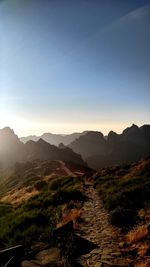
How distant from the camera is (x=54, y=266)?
27.6 feet

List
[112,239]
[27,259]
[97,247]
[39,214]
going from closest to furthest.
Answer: [27,259], [97,247], [112,239], [39,214]

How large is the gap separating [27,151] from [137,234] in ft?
397

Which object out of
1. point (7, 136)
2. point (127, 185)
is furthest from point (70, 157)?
point (127, 185)

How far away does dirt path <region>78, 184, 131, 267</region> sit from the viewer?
29.9ft

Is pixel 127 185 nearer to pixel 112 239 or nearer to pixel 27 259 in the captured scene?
pixel 112 239

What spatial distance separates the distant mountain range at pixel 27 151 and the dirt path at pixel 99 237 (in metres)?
82.2

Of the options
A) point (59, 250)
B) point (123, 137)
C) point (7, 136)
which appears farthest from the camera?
point (123, 137)

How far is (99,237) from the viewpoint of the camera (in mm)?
11703

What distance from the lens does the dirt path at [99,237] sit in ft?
29.9

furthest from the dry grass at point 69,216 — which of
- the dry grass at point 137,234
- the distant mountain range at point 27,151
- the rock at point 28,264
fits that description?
the distant mountain range at point 27,151

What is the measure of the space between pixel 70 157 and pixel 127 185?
270 feet

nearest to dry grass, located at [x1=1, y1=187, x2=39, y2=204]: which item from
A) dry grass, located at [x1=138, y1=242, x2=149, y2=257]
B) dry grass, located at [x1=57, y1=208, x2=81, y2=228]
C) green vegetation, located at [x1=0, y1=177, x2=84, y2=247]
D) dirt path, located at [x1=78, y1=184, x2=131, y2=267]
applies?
green vegetation, located at [x1=0, y1=177, x2=84, y2=247]

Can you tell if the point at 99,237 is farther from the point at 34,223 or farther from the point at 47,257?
the point at 34,223

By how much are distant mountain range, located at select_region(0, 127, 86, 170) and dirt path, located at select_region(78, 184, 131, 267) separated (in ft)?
270
